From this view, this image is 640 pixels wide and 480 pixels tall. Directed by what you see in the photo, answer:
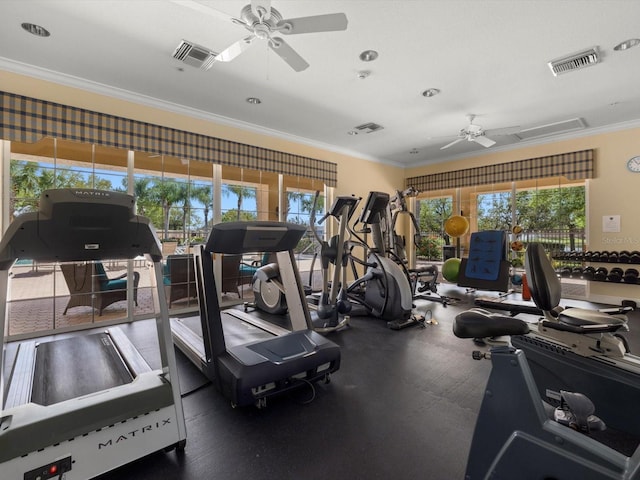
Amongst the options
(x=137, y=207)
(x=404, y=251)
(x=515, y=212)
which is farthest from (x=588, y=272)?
(x=137, y=207)

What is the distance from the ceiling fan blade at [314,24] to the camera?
6.95ft

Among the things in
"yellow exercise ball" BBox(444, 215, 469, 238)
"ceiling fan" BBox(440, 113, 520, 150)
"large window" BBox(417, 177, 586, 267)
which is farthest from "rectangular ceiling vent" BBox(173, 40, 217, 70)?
"yellow exercise ball" BBox(444, 215, 469, 238)

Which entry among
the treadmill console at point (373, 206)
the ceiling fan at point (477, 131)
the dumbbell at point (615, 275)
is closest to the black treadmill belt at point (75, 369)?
the treadmill console at point (373, 206)

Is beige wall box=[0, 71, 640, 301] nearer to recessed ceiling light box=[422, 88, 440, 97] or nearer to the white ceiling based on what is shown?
the white ceiling

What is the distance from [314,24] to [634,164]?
5633mm

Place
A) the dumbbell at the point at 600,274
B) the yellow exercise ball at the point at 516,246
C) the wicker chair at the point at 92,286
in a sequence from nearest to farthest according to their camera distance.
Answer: the wicker chair at the point at 92,286 → the dumbbell at the point at 600,274 → the yellow exercise ball at the point at 516,246

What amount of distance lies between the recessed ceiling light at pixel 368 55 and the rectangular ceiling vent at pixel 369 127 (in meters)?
1.90

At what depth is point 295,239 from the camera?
247 centimetres

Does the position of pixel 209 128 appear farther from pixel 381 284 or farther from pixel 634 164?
pixel 634 164

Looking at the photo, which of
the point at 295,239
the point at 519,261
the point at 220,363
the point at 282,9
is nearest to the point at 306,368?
the point at 220,363

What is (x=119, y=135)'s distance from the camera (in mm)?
3881

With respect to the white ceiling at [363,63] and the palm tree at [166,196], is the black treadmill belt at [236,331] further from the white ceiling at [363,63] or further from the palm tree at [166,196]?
the white ceiling at [363,63]

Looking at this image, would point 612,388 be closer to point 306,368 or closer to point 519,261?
point 306,368

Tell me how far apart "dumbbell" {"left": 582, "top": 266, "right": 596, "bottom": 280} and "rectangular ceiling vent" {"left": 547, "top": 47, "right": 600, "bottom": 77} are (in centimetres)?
317
